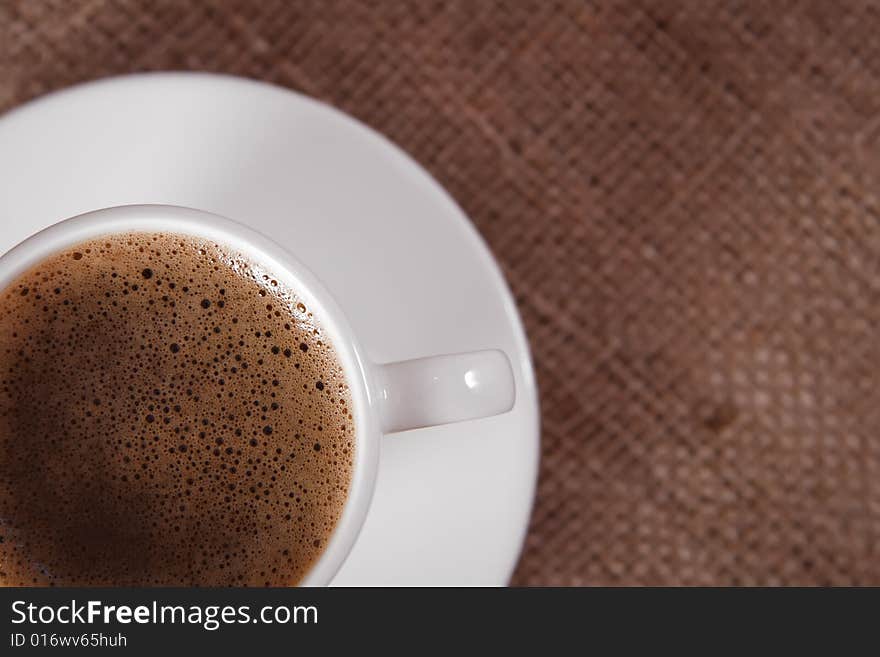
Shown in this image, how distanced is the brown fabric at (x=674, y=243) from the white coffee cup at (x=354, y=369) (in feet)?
1.53

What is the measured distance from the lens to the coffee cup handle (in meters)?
0.79

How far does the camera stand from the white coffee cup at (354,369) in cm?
79

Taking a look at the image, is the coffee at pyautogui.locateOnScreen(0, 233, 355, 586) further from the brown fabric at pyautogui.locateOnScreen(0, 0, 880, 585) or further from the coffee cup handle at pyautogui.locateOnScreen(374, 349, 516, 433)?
the brown fabric at pyautogui.locateOnScreen(0, 0, 880, 585)

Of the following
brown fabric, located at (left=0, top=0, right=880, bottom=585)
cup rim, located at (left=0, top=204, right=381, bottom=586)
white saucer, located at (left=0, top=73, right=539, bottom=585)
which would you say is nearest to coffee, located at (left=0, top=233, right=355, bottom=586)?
cup rim, located at (left=0, top=204, right=381, bottom=586)

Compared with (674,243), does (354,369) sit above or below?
below

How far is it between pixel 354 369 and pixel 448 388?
0.31 ft

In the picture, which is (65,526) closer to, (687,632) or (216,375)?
(216,375)

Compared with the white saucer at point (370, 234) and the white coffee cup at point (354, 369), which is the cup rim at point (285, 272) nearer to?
the white coffee cup at point (354, 369)

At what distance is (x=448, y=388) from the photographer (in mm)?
789

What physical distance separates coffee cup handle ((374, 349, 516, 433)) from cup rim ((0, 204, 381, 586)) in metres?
0.03

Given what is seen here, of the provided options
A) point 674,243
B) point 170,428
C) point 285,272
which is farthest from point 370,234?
point 674,243

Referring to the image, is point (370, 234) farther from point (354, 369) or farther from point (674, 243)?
point (674, 243)

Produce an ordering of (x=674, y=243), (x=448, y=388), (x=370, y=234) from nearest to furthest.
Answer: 1. (x=448, y=388)
2. (x=370, y=234)
3. (x=674, y=243)

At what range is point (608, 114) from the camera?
1.27m
